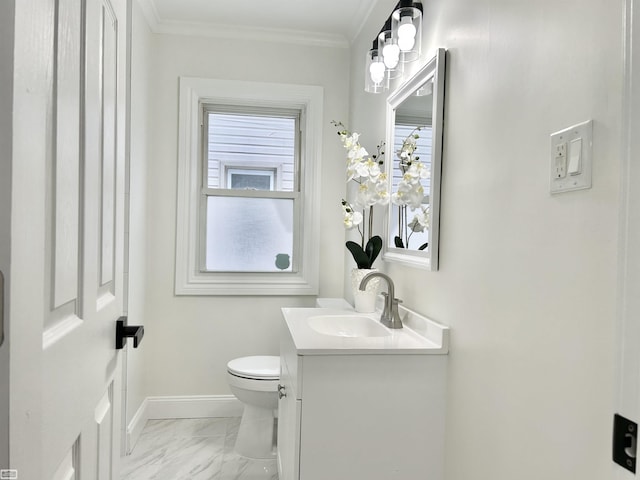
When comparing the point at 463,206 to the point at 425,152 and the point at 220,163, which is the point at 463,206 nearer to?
the point at 425,152

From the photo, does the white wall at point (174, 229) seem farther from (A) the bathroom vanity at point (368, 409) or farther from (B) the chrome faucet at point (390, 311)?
(A) the bathroom vanity at point (368, 409)

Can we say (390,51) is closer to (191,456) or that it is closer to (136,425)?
(191,456)

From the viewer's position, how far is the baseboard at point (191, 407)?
109 inches

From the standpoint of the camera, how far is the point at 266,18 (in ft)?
8.74

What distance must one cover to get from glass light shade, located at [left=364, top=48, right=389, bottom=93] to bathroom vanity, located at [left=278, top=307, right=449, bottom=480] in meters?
1.12

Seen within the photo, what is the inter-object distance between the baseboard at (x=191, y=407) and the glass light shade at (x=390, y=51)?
2203mm

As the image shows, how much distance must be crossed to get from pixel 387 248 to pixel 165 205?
1.49 meters

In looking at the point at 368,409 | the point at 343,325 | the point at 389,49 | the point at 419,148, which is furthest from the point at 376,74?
the point at 368,409

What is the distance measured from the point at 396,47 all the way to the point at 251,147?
1.46 metres

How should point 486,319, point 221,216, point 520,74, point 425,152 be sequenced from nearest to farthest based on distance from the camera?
point 520,74, point 486,319, point 425,152, point 221,216

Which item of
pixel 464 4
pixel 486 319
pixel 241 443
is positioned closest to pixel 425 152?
pixel 464 4

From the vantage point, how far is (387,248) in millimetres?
2047

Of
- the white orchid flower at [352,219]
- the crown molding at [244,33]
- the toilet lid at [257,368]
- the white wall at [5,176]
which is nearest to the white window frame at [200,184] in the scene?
the crown molding at [244,33]

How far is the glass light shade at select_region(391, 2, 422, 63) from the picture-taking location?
1615mm
